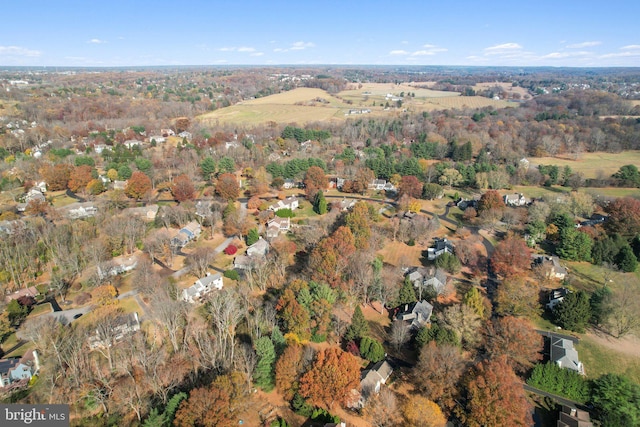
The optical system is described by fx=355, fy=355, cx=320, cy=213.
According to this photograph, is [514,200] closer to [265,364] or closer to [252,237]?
[252,237]

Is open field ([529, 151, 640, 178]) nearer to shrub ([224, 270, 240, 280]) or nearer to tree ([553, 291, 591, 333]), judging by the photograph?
tree ([553, 291, 591, 333])

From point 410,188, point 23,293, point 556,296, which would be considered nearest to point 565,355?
point 556,296

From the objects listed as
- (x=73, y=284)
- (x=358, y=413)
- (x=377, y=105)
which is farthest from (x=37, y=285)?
(x=377, y=105)

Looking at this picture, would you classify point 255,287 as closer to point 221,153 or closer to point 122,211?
point 122,211

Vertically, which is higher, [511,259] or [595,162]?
[595,162]

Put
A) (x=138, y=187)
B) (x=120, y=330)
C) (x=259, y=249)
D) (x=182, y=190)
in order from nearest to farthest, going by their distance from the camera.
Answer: (x=120, y=330), (x=259, y=249), (x=182, y=190), (x=138, y=187)

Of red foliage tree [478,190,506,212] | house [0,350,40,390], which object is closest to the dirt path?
red foliage tree [478,190,506,212]

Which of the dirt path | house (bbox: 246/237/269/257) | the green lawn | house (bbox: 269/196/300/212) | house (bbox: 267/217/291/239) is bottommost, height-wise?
the green lawn
